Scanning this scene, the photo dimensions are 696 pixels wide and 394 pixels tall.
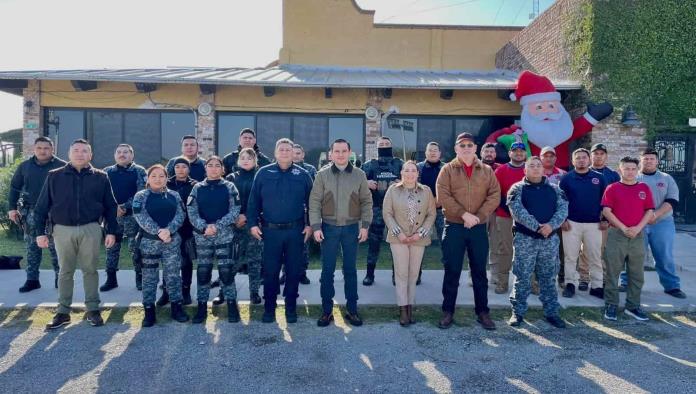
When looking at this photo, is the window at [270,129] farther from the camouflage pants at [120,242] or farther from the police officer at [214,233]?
the police officer at [214,233]

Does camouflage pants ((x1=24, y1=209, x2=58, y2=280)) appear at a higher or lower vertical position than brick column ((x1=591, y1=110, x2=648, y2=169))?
lower

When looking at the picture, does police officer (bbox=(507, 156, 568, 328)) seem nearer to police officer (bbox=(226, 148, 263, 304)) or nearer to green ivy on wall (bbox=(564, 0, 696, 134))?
police officer (bbox=(226, 148, 263, 304))

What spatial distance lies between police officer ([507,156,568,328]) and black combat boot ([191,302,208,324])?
3.23m

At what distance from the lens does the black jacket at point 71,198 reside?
4.52m

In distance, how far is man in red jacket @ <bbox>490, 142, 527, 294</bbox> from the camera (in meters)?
5.63

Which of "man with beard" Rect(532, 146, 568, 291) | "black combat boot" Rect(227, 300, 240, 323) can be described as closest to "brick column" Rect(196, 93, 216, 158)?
"black combat boot" Rect(227, 300, 240, 323)

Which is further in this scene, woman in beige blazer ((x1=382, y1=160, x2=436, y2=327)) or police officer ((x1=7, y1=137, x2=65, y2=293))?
police officer ((x1=7, y1=137, x2=65, y2=293))

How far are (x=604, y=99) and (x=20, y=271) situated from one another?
34.4 feet

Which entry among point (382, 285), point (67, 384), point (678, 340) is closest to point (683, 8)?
point (678, 340)

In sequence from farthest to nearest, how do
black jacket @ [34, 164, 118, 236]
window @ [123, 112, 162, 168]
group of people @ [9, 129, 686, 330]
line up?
window @ [123, 112, 162, 168]
group of people @ [9, 129, 686, 330]
black jacket @ [34, 164, 118, 236]

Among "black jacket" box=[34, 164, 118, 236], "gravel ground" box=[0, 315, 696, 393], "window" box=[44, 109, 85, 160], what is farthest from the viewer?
"window" box=[44, 109, 85, 160]

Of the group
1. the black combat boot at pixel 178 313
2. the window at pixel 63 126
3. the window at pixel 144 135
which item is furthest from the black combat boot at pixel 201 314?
the window at pixel 63 126

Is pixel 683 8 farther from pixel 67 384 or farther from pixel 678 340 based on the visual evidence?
pixel 67 384

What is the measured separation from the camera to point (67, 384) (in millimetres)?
3443
